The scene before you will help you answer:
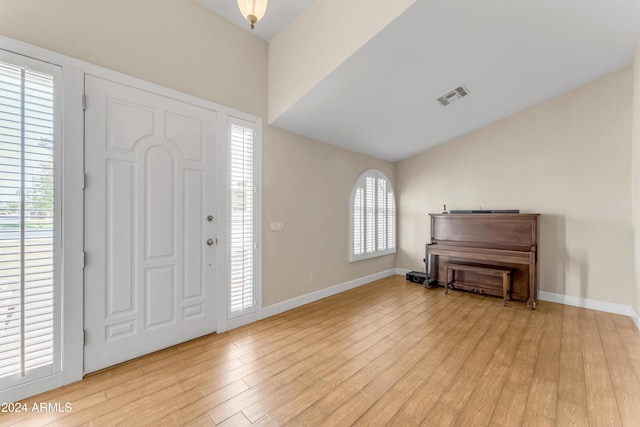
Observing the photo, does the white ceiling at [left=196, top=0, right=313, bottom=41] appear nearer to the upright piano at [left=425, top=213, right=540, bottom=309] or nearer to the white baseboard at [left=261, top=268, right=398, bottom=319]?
the white baseboard at [left=261, top=268, right=398, bottom=319]

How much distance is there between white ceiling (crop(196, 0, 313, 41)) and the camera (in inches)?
107

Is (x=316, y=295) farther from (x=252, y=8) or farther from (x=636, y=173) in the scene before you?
(x=636, y=173)

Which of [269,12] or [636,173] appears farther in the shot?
[636,173]

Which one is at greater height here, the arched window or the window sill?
the arched window

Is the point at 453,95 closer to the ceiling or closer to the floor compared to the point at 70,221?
closer to the ceiling

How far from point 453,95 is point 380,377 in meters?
3.36

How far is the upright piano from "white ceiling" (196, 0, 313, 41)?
3667 millimetres

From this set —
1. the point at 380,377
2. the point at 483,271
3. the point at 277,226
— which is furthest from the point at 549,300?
the point at 277,226

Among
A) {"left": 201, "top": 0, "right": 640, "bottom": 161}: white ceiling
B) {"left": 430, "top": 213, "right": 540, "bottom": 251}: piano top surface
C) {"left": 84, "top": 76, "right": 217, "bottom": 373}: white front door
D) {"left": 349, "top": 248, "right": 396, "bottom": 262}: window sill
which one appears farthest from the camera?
{"left": 349, "top": 248, "right": 396, "bottom": 262}: window sill

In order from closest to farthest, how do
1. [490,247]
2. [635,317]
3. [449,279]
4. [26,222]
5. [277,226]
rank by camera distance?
[26,222], [635,317], [277,226], [490,247], [449,279]

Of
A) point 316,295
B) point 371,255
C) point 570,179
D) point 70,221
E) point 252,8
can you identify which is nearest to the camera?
point 252,8

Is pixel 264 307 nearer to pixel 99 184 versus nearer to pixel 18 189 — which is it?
pixel 99 184

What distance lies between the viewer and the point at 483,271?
395cm

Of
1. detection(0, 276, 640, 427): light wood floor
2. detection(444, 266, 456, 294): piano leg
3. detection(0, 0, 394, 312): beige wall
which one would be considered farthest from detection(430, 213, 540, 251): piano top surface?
detection(0, 0, 394, 312): beige wall
